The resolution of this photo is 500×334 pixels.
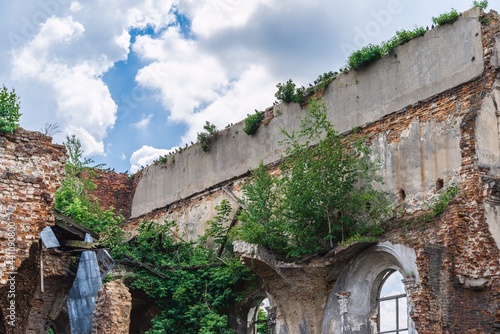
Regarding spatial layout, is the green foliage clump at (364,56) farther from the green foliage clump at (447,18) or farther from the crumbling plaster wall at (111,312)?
the crumbling plaster wall at (111,312)

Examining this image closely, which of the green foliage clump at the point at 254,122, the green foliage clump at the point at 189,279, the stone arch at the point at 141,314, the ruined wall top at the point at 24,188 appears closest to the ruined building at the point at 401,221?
the ruined wall top at the point at 24,188

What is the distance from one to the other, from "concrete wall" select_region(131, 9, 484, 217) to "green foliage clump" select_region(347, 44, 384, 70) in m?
0.14

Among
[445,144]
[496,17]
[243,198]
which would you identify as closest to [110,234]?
[243,198]

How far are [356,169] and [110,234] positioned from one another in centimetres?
594

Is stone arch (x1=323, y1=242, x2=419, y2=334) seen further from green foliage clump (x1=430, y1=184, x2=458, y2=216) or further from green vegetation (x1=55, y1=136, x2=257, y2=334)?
green vegetation (x1=55, y1=136, x2=257, y2=334)

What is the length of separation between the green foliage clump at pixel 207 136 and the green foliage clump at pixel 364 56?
16.4ft

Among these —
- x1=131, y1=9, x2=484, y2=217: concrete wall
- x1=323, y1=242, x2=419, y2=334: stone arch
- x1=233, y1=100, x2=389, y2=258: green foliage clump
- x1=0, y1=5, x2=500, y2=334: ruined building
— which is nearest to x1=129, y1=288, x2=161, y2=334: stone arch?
x1=0, y1=5, x2=500, y2=334: ruined building

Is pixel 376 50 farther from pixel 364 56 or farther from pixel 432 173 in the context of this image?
pixel 432 173

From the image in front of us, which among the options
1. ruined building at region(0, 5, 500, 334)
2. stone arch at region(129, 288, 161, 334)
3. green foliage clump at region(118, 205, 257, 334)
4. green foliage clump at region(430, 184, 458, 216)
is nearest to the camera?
ruined building at region(0, 5, 500, 334)

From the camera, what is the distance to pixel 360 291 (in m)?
15.3

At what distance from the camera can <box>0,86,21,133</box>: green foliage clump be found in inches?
533

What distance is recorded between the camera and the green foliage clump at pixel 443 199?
551 inches

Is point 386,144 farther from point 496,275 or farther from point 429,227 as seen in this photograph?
point 496,275

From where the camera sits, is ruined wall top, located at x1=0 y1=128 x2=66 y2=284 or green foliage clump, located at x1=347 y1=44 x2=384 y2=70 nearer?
ruined wall top, located at x1=0 y1=128 x2=66 y2=284
